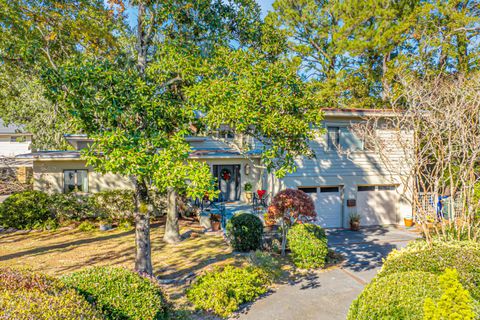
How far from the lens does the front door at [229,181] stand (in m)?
19.4

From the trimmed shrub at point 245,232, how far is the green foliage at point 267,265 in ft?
4.59

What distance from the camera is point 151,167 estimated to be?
21.4ft

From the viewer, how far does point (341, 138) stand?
1694cm

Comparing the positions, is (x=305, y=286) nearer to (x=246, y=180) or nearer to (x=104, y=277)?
(x=104, y=277)

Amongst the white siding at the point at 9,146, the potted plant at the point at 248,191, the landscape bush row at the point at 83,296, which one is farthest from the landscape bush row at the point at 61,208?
the white siding at the point at 9,146

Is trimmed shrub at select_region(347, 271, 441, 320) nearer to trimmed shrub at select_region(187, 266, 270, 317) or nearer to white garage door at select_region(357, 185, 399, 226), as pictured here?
trimmed shrub at select_region(187, 266, 270, 317)

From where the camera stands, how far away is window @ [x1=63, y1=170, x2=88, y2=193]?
17406 mm

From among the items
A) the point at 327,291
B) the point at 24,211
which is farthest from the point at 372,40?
the point at 24,211

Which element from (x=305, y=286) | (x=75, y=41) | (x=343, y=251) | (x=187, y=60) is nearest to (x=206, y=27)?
(x=187, y=60)

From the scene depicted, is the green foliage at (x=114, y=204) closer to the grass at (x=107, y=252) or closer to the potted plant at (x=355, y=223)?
the grass at (x=107, y=252)

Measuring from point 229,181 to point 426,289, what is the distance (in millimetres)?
15000

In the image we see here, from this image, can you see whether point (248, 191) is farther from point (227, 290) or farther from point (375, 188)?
point (227, 290)

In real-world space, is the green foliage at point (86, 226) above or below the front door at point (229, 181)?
below

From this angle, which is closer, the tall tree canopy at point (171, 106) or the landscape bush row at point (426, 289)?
the landscape bush row at point (426, 289)
